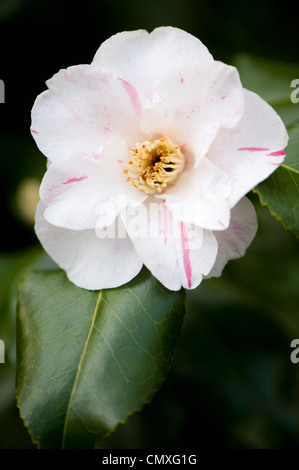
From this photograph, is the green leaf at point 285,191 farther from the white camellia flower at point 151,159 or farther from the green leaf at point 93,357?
the green leaf at point 93,357

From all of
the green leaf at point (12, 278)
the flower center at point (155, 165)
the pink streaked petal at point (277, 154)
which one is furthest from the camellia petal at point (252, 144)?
the green leaf at point (12, 278)

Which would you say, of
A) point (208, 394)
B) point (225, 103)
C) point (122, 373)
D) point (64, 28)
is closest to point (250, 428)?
point (208, 394)

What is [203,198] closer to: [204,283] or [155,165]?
[155,165]

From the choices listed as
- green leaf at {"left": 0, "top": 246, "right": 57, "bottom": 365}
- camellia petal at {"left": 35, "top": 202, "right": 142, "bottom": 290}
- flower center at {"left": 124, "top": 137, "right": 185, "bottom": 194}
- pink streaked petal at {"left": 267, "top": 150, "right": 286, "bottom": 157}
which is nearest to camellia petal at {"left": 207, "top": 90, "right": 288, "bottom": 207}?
pink streaked petal at {"left": 267, "top": 150, "right": 286, "bottom": 157}

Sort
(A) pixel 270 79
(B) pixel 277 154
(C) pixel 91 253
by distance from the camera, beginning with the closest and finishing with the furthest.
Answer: (B) pixel 277 154 → (C) pixel 91 253 → (A) pixel 270 79

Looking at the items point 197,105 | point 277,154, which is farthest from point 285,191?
point 197,105

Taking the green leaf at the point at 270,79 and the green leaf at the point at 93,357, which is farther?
the green leaf at the point at 270,79

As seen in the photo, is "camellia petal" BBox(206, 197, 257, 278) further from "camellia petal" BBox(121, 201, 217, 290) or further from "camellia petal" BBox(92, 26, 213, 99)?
"camellia petal" BBox(92, 26, 213, 99)
